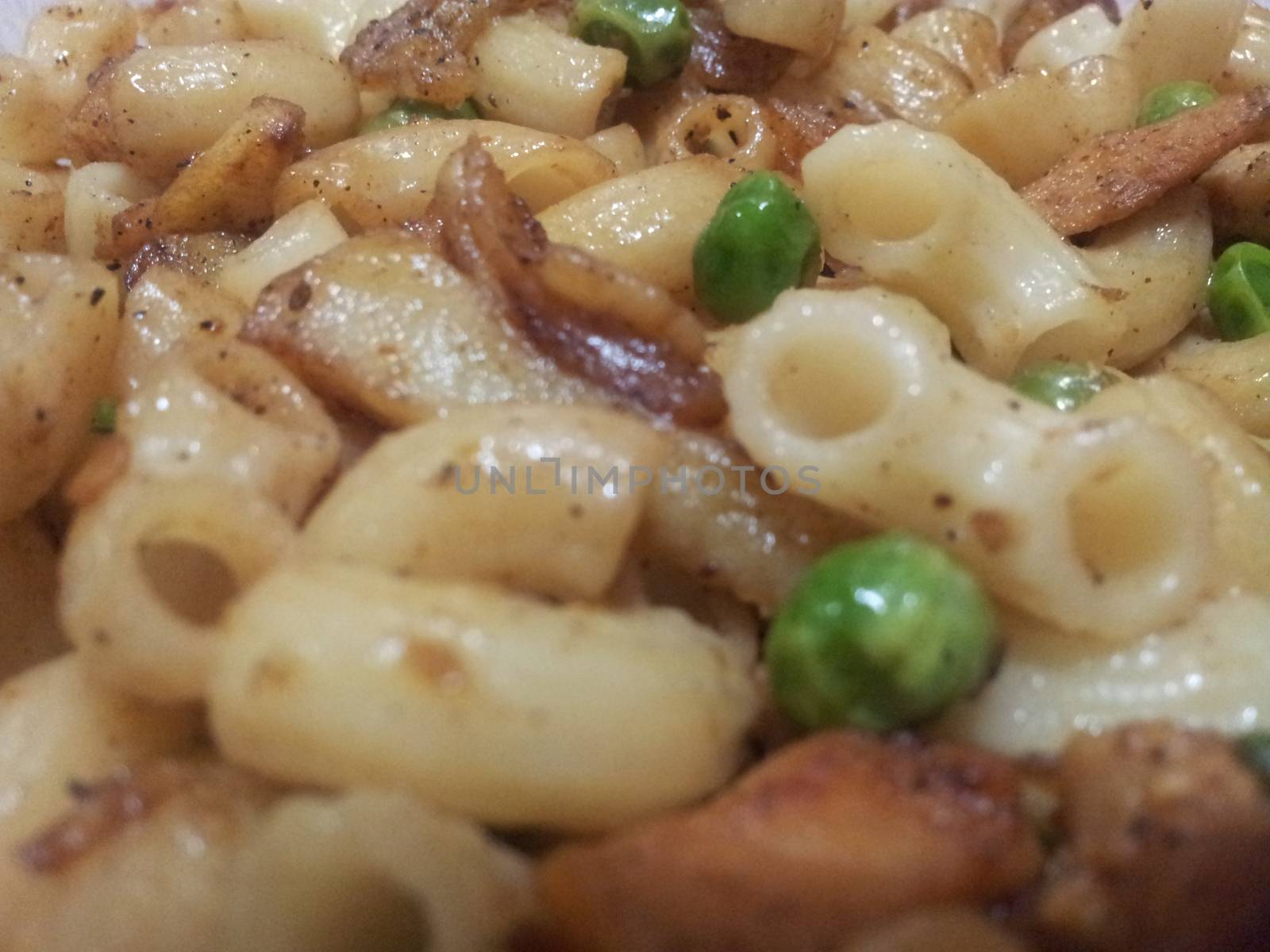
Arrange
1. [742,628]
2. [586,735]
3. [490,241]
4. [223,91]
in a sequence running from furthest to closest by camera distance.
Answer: [223,91] < [490,241] < [742,628] < [586,735]

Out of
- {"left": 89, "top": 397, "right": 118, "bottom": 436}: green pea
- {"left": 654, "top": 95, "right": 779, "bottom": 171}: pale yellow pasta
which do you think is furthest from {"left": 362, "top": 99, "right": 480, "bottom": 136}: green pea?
{"left": 89, "top": 397, "right": 118, "bottom": 436}: green pea

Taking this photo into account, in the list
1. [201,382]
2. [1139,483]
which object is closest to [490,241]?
[201,382]

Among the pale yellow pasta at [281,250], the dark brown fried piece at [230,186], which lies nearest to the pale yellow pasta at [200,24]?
the dark brown fried piece at [230,186]

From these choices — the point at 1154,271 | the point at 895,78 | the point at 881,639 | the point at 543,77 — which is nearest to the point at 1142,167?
the point at 1154,271

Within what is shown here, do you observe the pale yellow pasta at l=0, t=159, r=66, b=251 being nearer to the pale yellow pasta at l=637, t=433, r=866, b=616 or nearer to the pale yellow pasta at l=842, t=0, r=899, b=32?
the pale yellow pasta at l=637, t=433, r=866, b=616

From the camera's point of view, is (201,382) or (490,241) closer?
(201,382)

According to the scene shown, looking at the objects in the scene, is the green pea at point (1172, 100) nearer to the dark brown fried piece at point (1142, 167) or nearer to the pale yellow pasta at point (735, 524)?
the dark brown fried piece at point (1142, 167)

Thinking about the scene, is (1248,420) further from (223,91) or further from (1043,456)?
(223,91)
